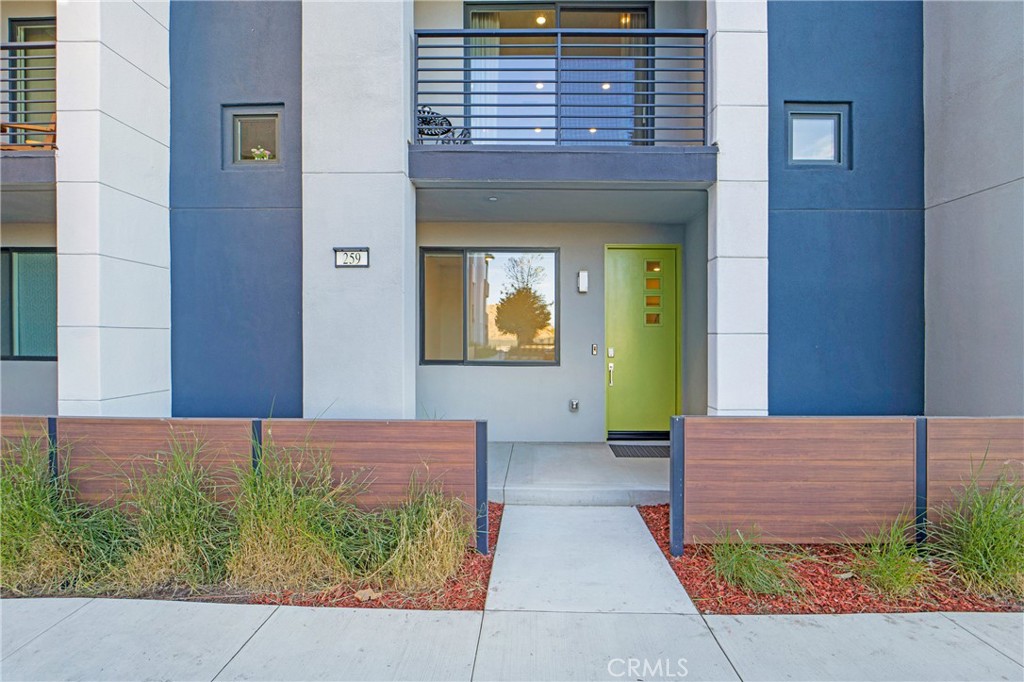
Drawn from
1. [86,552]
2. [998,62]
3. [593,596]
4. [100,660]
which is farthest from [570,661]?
[998,62]

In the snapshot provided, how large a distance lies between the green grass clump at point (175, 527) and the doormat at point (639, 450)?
4.11 meters

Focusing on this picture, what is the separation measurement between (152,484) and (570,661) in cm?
312

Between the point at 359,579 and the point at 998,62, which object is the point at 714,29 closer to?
the point at 998,62

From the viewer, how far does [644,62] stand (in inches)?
247

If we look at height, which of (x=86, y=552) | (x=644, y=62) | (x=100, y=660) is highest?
(x=644, y=62)

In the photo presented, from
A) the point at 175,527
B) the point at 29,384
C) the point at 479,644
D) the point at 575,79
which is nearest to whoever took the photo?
the point at 479,644

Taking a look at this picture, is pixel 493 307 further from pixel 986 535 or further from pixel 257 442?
pixel 986 535

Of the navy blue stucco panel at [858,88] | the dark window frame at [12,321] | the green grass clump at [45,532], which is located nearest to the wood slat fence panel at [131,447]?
the green grass clump at [45,532]

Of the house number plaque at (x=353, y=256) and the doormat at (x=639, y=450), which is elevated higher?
the house number plaque at (x=353, y=256)

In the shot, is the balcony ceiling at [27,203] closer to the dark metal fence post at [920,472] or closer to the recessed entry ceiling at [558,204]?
the recessed entry ceiling at [558,204]

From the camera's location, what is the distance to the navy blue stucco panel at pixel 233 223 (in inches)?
200

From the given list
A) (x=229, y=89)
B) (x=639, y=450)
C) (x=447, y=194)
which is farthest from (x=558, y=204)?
(x=229, y=89)

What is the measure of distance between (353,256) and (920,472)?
196 inches

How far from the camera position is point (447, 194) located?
5.24 meters
